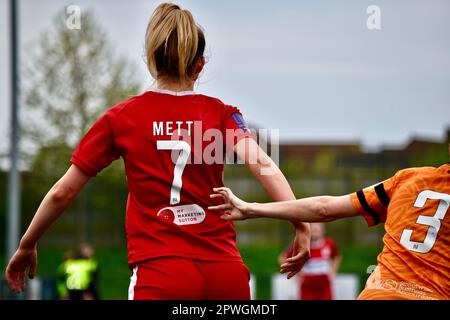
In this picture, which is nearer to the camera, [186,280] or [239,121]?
[186,280]

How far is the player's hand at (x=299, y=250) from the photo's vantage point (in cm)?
461

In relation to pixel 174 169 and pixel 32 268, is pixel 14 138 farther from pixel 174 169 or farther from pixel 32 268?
pixel 174 169

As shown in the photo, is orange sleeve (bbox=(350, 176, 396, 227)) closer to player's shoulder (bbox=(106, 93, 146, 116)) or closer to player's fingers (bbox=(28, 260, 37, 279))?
player's shoulder (bbox=(106, 93, 146, 116))

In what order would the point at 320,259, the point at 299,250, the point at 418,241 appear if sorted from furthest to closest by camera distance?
the point at 320,259, the point at 299,250, the point at 418,241

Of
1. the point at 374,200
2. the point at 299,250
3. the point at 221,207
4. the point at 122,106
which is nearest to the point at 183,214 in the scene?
the point at 221,207

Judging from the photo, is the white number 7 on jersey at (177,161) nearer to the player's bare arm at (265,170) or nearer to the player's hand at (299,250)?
the player's bare arm at (265,170)

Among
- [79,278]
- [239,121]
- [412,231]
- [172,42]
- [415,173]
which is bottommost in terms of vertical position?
[79,278]

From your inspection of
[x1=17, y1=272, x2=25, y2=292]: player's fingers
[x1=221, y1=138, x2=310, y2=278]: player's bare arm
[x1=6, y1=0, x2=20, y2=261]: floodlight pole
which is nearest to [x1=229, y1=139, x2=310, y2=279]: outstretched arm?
[x1=221, y1=138, x2=310, y2=278]: player's bare arm

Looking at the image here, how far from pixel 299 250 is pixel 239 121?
2.56 ft

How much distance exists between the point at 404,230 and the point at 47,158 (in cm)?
1806

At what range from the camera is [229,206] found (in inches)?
165

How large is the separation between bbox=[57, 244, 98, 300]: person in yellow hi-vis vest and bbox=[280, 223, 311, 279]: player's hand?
12.9 m

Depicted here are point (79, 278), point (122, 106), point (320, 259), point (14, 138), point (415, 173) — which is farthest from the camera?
→ point (79, 278)

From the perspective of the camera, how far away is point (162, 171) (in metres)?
4.24
